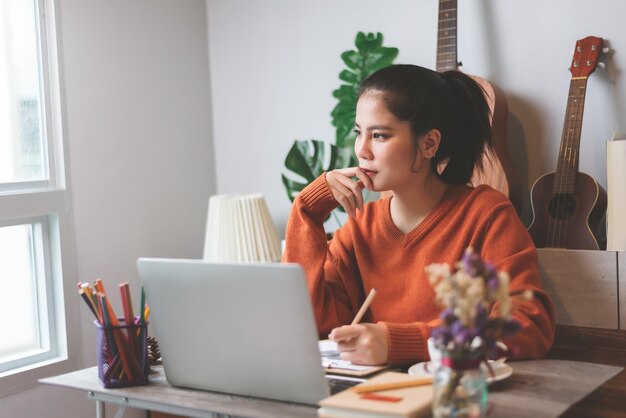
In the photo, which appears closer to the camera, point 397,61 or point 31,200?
point 31,200

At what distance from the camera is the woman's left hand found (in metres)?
1.45

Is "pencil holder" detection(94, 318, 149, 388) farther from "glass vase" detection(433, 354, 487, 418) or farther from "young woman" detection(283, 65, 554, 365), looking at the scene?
"glass vase" detection(433, 354, 487, 418)

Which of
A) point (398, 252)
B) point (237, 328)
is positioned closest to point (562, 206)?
point (398, 252)

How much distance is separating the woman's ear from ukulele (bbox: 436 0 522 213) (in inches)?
15.1

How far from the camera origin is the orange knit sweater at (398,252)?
168cm

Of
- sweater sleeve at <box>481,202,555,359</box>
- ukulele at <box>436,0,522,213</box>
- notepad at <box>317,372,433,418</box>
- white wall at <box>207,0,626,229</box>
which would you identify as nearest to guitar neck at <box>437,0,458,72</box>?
ukulele at <box>436,0,522,213</box>

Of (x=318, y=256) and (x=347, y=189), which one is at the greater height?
(x=347, y=189)

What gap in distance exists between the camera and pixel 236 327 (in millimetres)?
1341

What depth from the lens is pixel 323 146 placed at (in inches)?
111

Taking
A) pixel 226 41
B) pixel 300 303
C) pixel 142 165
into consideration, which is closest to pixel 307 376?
pixel 300 303

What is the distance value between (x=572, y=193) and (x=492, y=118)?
300 millimetres

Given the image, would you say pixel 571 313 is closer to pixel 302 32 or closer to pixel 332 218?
pixel 332 218

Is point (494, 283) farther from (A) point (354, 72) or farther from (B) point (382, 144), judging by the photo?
(A) point (354, 72)

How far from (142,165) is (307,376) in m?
1.83
